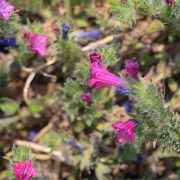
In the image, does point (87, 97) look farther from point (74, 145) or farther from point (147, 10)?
point (147, 10)

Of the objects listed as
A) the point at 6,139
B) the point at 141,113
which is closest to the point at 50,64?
the point at 6,139

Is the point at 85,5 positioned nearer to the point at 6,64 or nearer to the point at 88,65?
the point at 6,64

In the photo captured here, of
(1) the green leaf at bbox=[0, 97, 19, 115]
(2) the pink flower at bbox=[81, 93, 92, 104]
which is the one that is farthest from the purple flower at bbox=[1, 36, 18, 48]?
(2) the pink flower at bbox=[81, 93, 92, 104]

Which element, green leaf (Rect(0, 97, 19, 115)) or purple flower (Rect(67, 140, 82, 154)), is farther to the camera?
green leaf (Rect(0, 97, 19, 115))

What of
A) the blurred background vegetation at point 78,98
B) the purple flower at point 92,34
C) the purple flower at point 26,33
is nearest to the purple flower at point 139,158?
A: the blurred background vegetation at point 78,98

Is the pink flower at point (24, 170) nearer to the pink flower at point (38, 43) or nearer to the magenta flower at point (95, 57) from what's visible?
the magenta flower at point (95, 57)

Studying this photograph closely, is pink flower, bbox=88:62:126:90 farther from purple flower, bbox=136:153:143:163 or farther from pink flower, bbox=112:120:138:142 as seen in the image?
purple flower, bbox=136:153:143:163
